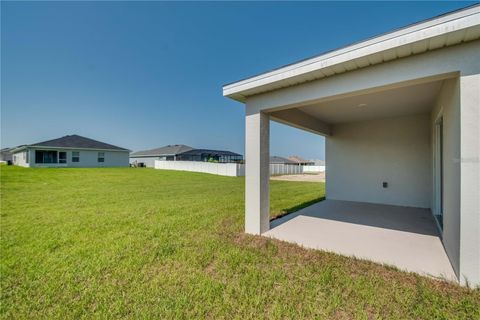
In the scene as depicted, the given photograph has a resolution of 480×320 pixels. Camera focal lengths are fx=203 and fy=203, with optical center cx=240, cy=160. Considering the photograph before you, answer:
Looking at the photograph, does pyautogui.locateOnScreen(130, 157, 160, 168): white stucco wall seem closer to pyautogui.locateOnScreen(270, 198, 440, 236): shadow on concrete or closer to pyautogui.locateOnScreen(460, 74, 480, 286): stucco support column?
pyautogui.locateOnScreen(270, 198, 440, 236): shadow on concrete

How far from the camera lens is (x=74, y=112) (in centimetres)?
2150

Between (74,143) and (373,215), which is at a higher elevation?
(74,143)

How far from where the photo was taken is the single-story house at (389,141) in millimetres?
2262

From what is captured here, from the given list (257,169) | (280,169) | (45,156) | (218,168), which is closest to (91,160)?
(45,156)

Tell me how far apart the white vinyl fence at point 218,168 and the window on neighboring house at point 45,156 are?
34.8 feet

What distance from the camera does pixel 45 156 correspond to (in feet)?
72.6

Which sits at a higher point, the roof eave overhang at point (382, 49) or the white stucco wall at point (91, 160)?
the roof eave overhang at point (382, 49)

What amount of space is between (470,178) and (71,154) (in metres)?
30.1

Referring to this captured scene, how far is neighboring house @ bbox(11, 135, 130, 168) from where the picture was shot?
21531 millimetres

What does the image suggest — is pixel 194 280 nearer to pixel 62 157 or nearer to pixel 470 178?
pixel 470 178

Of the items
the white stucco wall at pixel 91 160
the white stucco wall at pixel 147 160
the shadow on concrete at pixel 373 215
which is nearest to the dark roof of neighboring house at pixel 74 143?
the white stucco wall at pixel 91 160

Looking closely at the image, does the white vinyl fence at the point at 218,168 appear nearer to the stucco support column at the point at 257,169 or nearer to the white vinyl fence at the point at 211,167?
the white vinyl fence at the point at 211,167

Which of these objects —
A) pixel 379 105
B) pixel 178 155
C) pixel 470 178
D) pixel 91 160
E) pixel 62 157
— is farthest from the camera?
pixel 178 155

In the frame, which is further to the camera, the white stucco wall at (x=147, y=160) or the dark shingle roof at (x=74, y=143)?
the white stucco wall at (x=147, y=160)
